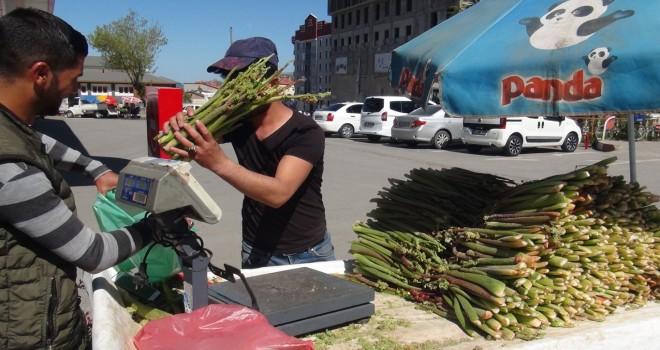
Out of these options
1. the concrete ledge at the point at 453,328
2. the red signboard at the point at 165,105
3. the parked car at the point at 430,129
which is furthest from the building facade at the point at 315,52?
the concrete ledge at the point at 453,328

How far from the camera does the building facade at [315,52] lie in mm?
87875

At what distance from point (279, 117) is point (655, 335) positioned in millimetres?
1982

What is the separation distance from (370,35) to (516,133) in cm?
4590

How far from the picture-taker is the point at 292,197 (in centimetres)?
272

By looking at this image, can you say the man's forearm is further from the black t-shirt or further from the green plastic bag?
the black t-shirt

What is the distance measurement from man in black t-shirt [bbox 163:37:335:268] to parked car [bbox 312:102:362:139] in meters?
20.8

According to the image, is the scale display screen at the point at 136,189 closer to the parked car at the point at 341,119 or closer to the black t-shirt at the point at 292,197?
the black t-shirt at the point at 292,197

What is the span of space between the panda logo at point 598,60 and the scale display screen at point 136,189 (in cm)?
167

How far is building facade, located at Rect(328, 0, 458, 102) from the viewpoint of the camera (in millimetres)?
52281

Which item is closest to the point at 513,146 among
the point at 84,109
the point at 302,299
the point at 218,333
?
the point at 302,299

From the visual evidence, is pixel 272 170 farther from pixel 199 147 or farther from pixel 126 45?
pixel 126 45

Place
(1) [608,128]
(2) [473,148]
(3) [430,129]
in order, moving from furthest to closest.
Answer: (1) [608,128] < (3) [430,129] < (2) [473,148]

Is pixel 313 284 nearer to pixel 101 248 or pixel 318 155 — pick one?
pixel 318 155

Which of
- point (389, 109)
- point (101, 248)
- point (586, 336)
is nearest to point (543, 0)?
point (586, 336)
